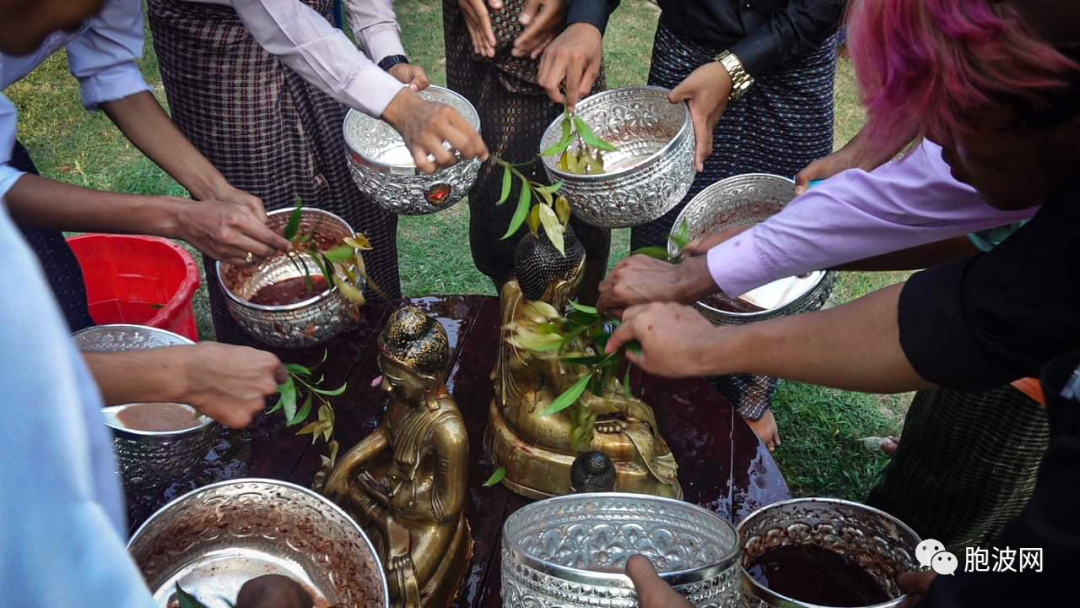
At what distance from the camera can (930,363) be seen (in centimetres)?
105

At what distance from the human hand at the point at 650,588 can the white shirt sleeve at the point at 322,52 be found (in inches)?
48.1

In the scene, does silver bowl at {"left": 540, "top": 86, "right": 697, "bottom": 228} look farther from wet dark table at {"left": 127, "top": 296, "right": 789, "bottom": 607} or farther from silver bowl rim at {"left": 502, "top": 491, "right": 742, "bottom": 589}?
silver bowl rim at {"left": 502, "top": 491, "right": 742, "bottom": 589}

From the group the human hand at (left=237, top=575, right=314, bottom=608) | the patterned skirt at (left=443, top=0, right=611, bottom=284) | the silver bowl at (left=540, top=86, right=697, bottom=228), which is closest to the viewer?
the human hand at (left=237, top=575, right=314, bottom=608)

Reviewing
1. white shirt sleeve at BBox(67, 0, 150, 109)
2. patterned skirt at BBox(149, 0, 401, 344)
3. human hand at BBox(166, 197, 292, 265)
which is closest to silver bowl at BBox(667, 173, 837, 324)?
human hand at BBox(166, 197, 292, 265)

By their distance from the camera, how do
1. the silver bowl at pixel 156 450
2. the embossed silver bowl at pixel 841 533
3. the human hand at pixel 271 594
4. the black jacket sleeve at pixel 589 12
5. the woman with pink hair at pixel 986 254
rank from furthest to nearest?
the black jacket sleeve at pixel 589 12, the embossed silver bowl at pixel 841 533, the silver bowl at pixel 156 450, the human hand at pixel 271 594, the woman with pink hair at pixel 986 254

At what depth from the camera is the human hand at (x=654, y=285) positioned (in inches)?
63.2

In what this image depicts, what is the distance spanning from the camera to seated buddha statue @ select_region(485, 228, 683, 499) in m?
1.68

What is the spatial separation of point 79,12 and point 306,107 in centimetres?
115

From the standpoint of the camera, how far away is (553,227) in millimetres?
1647

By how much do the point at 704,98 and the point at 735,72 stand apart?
0.16 m

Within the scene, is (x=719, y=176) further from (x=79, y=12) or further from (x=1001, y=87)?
(x=79, y=12)

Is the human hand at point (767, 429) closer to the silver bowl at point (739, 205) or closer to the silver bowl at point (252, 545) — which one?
the silver bowl at point (739, 205)

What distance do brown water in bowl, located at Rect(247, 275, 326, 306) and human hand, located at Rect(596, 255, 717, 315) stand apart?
654 mm

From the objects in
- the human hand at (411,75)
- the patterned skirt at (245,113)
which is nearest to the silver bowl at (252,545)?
the patterned skirt at (245,113)
